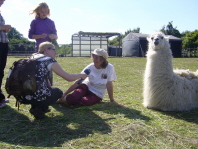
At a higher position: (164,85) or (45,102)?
(164,85)

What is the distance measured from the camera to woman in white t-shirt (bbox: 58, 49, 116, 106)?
3762mm

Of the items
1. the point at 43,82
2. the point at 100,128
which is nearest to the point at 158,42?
the point at 100,128

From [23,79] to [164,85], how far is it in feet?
6.91

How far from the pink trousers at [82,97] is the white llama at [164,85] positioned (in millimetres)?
874

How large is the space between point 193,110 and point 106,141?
6.53 ft

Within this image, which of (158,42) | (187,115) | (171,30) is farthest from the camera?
(171,30)

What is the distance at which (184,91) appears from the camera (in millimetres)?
3658

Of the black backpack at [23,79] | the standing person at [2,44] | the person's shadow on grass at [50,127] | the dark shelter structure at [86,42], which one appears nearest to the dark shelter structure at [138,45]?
the dark shelter structure at [86,42]

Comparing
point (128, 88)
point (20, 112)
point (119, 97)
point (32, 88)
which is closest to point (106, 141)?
point (32, 88)

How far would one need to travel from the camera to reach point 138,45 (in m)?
31.8

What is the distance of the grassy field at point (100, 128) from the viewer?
2242mm

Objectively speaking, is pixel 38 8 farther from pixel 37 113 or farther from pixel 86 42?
pixel 86 42

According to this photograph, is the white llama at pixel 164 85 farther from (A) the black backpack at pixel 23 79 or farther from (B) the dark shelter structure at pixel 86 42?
(B) the dark shelter structure at pixel 86 42

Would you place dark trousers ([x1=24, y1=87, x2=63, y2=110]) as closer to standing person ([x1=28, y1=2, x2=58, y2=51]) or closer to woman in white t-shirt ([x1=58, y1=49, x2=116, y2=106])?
woman in white t-shirt ([x1=58, y1=49, x2=116, y2=106])
